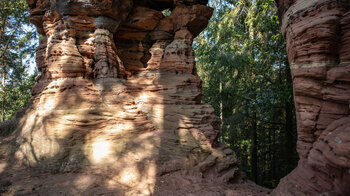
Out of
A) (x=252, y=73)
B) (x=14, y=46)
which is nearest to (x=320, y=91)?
(x=252, y=73)

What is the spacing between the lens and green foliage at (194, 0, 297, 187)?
8.65 meters

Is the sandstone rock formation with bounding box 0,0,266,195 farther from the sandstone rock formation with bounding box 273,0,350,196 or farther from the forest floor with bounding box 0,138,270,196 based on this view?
the sandstone rock formation with bounding box 273,0,350,196

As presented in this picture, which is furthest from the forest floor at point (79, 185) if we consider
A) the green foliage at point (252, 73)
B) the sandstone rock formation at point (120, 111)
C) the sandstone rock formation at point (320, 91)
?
the green foliage at point (252, 73)

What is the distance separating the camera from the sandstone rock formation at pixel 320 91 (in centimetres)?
283

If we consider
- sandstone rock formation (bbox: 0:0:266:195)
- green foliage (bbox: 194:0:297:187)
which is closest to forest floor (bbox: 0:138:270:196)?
sandstone rock formation (bbox: 0:0:266:195)

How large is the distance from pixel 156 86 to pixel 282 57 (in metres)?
6.10

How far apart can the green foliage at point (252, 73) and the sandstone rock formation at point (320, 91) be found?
3.88 metres

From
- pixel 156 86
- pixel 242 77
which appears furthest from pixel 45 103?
pixel 242 77

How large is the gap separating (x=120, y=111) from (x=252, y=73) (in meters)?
9.02

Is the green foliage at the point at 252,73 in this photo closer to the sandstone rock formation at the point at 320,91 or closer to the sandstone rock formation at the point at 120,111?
the sandstone rock formation at the point at 120,111

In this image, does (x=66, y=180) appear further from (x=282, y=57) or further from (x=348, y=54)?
(x=282, y=57)

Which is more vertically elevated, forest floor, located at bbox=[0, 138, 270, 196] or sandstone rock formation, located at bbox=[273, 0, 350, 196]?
sandstone rock formation, located at bbox=[273, 0, 350, 196]

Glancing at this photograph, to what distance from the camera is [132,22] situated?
28.3 feet

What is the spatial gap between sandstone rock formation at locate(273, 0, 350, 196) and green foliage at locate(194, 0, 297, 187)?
3883mm
